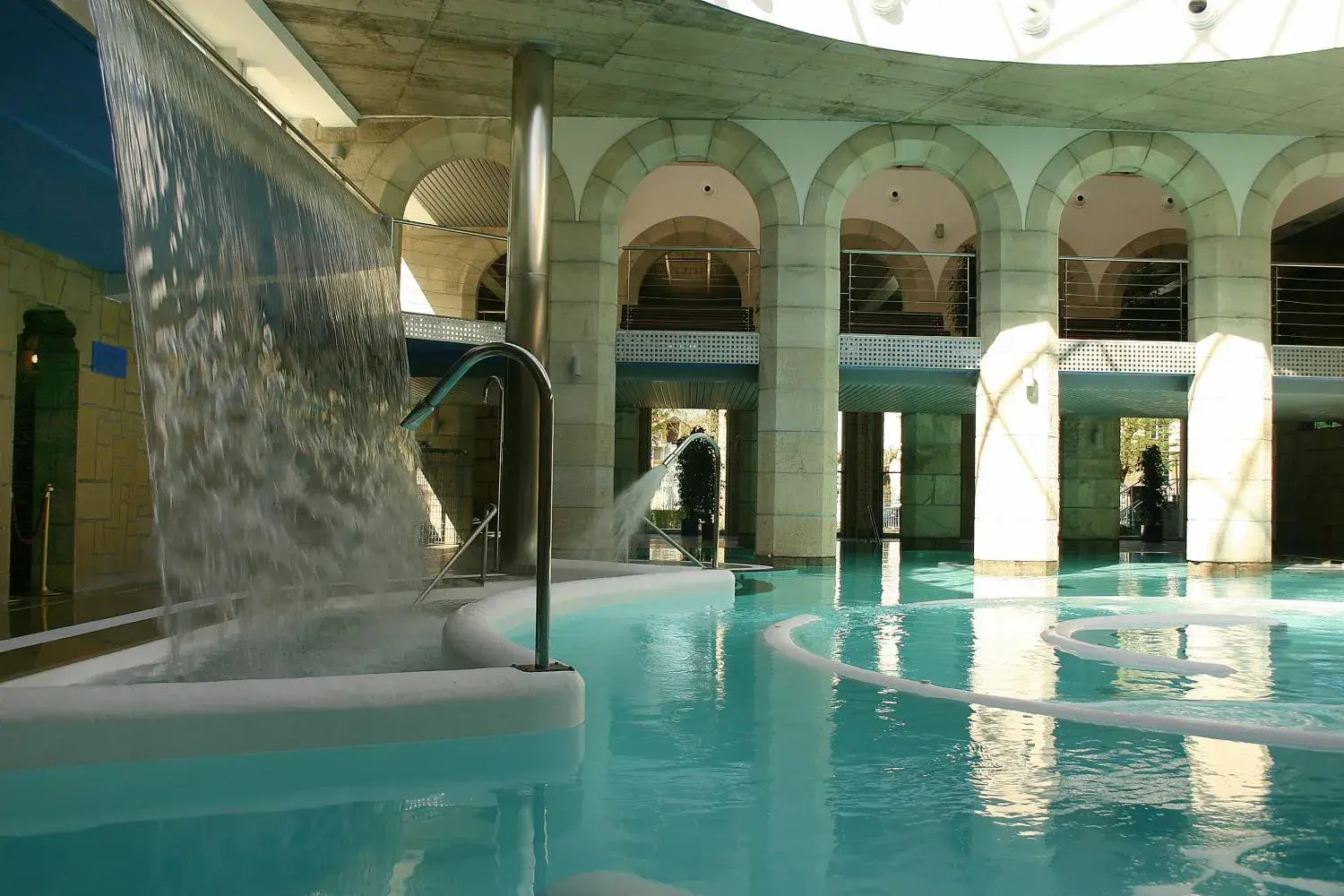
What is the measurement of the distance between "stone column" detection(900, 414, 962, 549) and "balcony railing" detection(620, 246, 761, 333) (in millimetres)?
3739

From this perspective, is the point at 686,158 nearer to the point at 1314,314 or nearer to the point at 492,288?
the point at 492,288

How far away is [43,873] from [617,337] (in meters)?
10.8

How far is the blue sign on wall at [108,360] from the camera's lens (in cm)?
912

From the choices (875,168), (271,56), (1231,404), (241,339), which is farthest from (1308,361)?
(241,339)

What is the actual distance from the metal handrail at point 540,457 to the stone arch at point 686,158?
8971 millimetres

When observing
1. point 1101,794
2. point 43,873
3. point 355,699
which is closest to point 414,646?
point 355,699

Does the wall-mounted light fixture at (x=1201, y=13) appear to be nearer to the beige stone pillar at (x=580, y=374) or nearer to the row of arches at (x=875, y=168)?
the row of arches at (x=875, y=168)

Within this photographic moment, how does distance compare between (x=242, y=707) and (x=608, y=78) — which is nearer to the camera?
(x=242, y=707)

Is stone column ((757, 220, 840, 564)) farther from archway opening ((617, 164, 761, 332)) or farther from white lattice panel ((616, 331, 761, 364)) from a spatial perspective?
archway opening ((617, 164, 761, 332))

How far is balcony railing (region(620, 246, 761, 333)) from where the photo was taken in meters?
18.8

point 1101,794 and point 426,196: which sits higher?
point 426,196

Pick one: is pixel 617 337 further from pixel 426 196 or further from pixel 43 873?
pixel 43 873

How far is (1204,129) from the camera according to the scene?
43.3 feet

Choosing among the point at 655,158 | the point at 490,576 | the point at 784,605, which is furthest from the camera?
the point at 655,158
